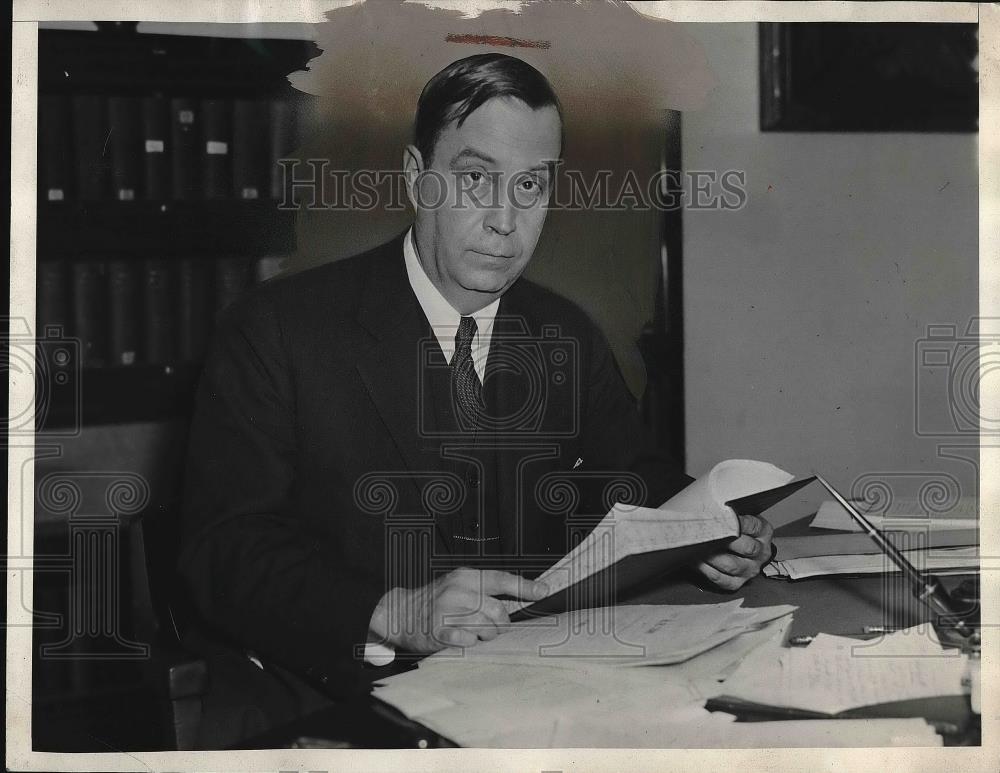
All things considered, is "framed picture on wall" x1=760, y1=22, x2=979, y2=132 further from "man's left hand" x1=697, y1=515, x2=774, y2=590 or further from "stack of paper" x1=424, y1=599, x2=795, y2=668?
"stack of paper" x1=424, y1=599, x2=795, y2=668

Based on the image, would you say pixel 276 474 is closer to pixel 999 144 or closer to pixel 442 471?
pixel 442 471

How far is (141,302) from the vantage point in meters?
1.26

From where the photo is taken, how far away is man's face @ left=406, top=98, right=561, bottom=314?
49.2 inches

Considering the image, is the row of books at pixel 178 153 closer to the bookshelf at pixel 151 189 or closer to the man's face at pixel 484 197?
the bookshelf at pixel 151 189

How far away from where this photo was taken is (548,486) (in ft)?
4.17

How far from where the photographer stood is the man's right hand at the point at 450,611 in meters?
1.07

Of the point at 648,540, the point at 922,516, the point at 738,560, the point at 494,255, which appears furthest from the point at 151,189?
the point at 922,516

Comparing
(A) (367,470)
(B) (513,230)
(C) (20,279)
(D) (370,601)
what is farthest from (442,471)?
(C) (20,279)

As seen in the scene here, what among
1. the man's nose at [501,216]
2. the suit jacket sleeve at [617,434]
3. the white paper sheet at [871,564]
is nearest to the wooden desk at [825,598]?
the white paper sheet at [871,564]

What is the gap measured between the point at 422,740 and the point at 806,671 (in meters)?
0.43

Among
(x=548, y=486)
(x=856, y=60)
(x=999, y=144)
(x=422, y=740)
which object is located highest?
(x=856, y=60)

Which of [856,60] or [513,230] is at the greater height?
[856,60]

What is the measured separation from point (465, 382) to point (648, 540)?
13.9 inches

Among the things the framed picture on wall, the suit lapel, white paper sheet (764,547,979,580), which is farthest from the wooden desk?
the framed picture on wall
